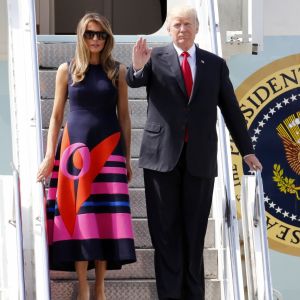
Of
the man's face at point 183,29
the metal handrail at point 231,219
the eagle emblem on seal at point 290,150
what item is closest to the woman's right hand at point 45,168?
the man's face at point 183,29

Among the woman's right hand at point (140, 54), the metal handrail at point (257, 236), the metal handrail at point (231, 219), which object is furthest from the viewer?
the metal handrail at point (231, 219)

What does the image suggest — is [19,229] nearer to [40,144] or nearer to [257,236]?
[40,144]

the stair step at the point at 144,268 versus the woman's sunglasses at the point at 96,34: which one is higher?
the woman's sunglasses at the point at 96,34

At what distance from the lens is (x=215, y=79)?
5.25 metres

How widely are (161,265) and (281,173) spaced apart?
2.97m

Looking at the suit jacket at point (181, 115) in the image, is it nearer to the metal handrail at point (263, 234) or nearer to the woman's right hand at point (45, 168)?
the metal handrail at point (263, 234)

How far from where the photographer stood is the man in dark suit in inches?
202

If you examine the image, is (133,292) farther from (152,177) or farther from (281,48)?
(281,48)

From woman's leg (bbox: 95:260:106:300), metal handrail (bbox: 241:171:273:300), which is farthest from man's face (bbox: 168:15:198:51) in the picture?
woman's leg (bbox: 95:260:106:300)

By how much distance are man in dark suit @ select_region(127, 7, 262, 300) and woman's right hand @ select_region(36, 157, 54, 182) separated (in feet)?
1.54

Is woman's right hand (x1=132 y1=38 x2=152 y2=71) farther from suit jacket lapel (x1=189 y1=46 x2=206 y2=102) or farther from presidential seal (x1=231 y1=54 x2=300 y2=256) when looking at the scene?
presidential seal (x1=231 y1=54 x2=300 y2=256)

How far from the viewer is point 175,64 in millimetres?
5227

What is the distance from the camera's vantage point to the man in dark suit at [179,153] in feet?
16.8

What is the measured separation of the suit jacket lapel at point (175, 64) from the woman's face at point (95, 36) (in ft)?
1.10
